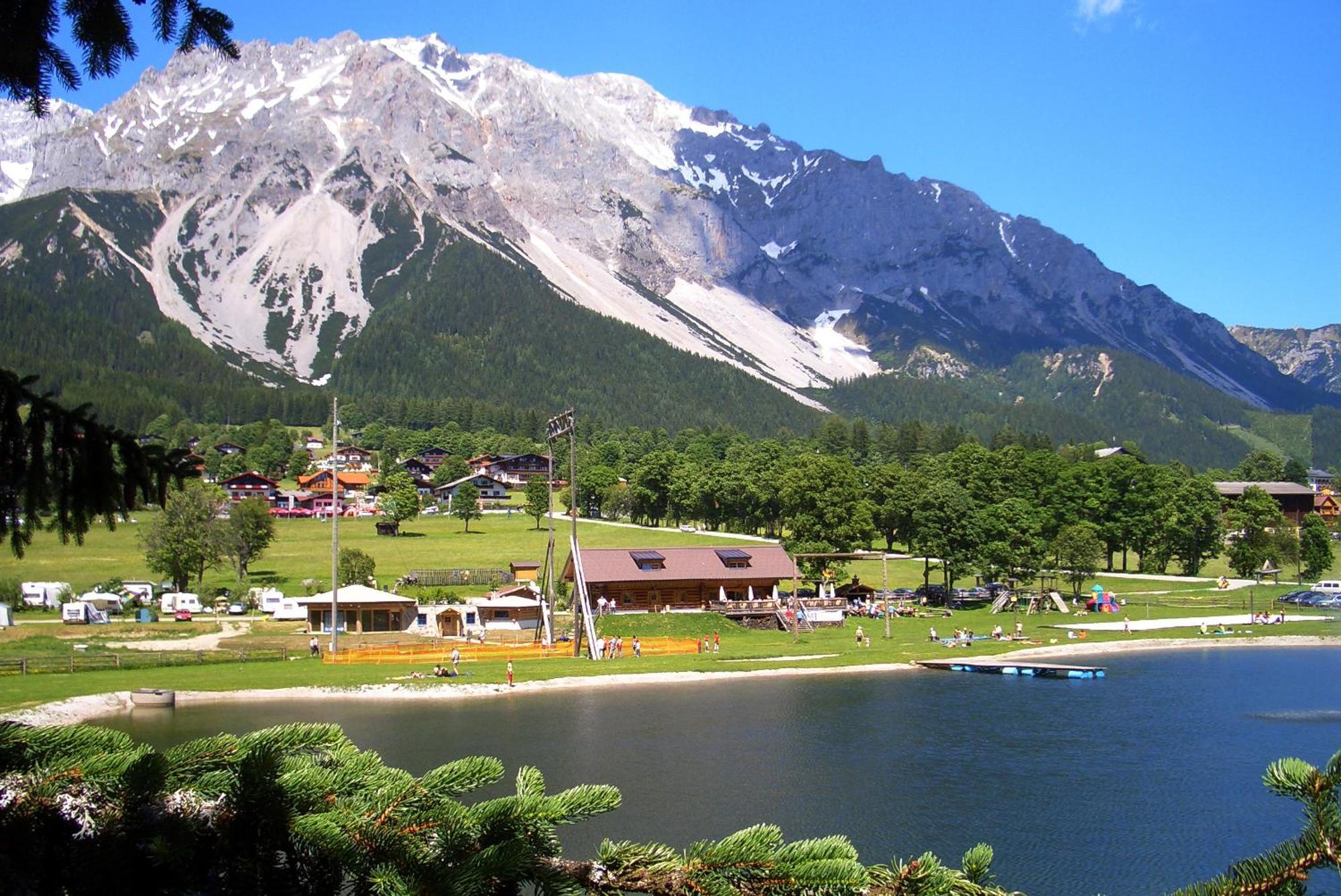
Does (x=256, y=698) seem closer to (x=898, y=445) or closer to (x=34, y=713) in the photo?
(x=34, y=713)

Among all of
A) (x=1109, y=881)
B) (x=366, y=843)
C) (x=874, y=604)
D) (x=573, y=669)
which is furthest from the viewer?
(x=874, y=604)

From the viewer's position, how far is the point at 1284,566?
324 ft

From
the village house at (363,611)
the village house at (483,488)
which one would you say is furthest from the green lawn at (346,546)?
the village house at (483,488)

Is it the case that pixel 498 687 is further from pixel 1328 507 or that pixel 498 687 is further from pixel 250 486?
pixel 1328 507

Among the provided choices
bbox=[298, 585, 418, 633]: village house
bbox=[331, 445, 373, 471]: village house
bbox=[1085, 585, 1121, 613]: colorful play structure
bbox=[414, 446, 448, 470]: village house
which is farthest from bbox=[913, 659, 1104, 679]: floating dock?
bbox=[414, 446, 448, 470]: village house

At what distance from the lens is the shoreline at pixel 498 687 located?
39.6 metres

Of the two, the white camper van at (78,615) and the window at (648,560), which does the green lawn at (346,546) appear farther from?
the window at (648,560)

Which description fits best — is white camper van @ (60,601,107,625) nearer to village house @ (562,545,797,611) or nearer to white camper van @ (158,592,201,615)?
white camper van @ (158,592,201,615)

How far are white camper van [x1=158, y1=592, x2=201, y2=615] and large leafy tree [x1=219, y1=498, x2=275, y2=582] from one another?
10.4 meters

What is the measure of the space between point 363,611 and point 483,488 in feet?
298

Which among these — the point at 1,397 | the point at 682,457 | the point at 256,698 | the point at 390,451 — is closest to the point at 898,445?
the point at 682,457

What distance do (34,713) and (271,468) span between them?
136 metres

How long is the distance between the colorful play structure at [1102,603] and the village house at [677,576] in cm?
2414

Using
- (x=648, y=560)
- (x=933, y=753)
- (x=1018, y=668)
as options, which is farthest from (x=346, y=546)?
(x=933, y=753)
